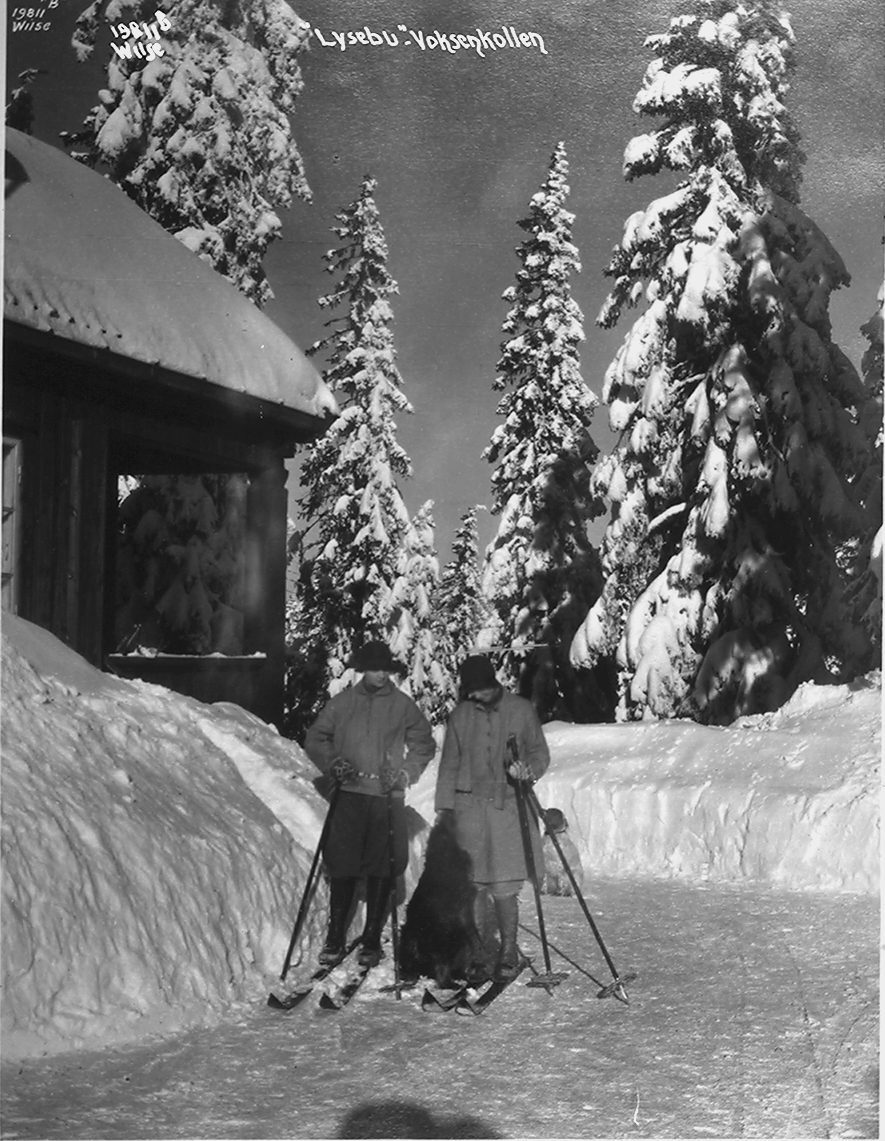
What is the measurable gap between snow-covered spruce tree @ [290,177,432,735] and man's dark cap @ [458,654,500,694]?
66 cm

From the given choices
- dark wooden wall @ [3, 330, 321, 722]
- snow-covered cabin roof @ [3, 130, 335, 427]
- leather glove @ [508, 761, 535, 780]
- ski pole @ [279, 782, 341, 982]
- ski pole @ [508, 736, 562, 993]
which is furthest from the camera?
dark wooden wall @ [3, 330, 321, 722]

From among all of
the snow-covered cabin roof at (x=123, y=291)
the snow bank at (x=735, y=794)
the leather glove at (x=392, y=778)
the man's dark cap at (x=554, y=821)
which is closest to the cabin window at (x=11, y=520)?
the snow-covered cabin roof at (x=123, y=291)

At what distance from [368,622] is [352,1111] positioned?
3492mm

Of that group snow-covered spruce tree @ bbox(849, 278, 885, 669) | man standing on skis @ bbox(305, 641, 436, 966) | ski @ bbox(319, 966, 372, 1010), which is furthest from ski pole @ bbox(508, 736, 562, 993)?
snow-covered spruce tree @ bbox(849, 278, 885, 669)

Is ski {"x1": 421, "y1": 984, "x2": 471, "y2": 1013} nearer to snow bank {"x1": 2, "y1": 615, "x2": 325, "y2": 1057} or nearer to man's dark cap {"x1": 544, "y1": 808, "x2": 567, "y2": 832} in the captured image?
snow bank {"x1": 2, "y1": 615, "x2": 325, "y2": 1057}

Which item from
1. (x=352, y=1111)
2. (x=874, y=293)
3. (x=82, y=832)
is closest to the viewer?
(x=352, y=1111)

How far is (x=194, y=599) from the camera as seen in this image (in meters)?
11.9

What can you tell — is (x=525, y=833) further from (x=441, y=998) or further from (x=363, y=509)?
(x=363, y=509)

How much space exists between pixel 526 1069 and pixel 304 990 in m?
1.42

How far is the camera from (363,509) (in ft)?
25.6

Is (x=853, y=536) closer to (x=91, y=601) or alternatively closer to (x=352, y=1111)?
(x=91, y=601)

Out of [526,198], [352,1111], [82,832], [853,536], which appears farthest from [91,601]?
[853,536]

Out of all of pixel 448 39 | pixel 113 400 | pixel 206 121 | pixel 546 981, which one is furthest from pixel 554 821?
pixel 206 121

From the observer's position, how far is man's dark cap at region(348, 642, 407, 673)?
664cm
